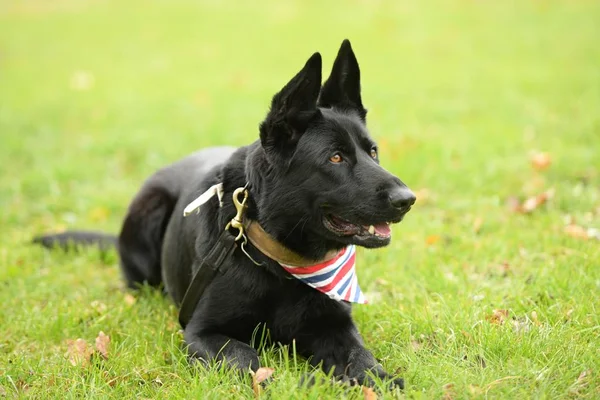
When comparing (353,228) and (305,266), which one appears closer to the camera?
(353,228)

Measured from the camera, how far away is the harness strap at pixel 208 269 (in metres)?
3.35

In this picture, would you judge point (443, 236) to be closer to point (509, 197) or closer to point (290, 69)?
point (509, 197)

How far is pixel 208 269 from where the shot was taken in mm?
3400

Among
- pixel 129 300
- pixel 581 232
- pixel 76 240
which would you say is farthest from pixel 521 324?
pixel 76 240

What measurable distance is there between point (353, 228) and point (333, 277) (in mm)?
315

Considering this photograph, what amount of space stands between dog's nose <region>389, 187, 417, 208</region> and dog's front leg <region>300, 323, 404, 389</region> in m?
→ 0.74

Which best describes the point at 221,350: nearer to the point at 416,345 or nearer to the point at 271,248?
the point at 271,248

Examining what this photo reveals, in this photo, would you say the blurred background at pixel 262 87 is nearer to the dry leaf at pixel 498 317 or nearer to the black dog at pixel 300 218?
the dry leaf at pixel 498 317

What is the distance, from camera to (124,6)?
58.3 ft

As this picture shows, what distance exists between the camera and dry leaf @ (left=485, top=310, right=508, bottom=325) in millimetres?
3317

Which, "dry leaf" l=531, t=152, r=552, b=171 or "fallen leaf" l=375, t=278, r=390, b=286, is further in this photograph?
"dry leaf" l=531, t=152, r=552, b=171

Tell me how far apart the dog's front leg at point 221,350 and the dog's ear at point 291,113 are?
3.04 ft

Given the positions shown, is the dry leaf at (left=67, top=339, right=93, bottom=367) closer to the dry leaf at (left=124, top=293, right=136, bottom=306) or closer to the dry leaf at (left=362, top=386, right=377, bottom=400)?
the dry leaf at (left=124, top=293, right=136, bottom=306)

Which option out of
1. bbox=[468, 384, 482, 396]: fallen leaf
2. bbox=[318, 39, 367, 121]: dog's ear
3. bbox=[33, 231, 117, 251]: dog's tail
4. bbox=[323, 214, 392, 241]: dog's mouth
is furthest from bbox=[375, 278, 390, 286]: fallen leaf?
bbox=[33, 231, 117, 251]: dog's tail
